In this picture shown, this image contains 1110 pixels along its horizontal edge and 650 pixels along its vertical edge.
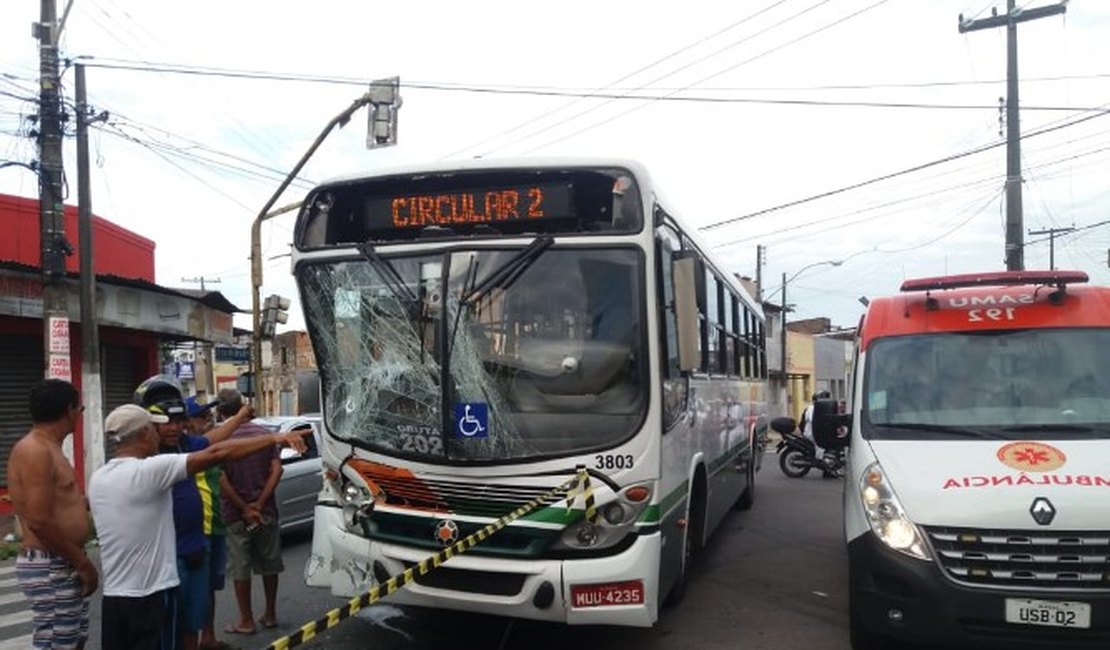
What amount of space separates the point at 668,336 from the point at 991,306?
7.74 feet

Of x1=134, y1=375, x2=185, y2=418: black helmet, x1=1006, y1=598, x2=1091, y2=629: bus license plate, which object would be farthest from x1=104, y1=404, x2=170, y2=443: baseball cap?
x1=1006, y1=598, x2=1091, y2=629: bus license plate

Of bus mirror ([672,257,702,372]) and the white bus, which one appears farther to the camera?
bus mirror ([672,257,702,372])

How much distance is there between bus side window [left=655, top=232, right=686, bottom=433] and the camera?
5.24 metres

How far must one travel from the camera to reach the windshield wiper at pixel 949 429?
17.4 ft

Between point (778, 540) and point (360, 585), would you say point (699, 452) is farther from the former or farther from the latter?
point (778, 540)

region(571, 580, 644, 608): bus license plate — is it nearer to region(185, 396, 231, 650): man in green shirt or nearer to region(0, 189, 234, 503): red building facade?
region(185, 396, 231, 650): man in green shirt

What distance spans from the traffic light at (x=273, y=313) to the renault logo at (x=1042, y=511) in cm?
1500

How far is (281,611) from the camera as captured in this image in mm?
7012

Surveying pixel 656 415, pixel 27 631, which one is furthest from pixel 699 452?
pixel 27 631

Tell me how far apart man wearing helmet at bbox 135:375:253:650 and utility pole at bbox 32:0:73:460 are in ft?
25.3

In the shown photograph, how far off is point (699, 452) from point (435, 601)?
7.90ft

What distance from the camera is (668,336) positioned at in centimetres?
537

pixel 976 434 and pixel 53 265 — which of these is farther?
pixel 53 265

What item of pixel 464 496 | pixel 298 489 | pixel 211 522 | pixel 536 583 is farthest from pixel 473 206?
pixel 298 489
